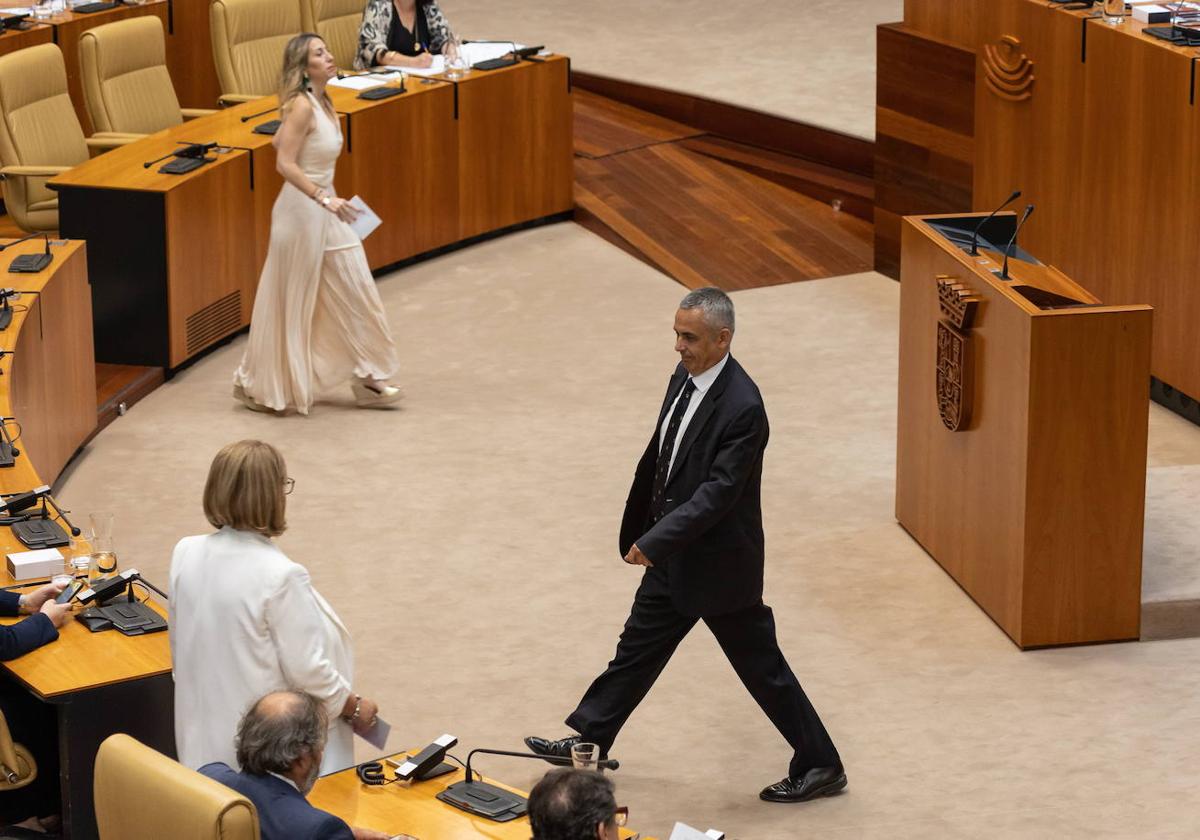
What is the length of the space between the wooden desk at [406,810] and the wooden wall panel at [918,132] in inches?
222

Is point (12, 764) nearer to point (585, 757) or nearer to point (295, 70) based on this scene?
point (585, 757)

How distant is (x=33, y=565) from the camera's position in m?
4.74

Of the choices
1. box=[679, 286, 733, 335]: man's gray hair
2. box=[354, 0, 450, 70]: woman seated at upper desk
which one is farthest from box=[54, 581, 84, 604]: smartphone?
box=[354, 0, 450, 70]: woman seated at upper desk

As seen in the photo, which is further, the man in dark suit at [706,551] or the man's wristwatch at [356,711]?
the man in dark suit at [706,551]

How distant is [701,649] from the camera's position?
5750 mm

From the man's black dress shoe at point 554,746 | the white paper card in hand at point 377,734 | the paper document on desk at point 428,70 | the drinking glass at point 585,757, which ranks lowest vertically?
the man's black dress shoe at point 554,746

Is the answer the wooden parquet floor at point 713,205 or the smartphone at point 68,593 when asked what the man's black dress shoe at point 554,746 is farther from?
the wooden parquet floor at point 713,205

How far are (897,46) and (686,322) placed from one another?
Result: 5051 millimetres

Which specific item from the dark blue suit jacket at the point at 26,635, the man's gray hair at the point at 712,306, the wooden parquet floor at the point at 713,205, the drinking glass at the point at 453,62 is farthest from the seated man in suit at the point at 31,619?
the drinking glass at the point at 453,62

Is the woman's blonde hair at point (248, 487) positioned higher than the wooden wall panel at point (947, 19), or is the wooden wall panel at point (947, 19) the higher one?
the wooden wall panel at point (947, 19)

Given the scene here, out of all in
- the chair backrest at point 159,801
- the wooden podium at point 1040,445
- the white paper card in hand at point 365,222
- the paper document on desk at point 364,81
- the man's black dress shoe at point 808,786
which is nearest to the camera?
the chair backrest at point 159,801

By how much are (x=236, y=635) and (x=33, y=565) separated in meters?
1.17

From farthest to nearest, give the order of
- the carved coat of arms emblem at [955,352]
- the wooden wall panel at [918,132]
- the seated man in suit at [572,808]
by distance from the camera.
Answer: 1. the wooden wall panel at [918,132]
2. the carved coat of arms emblem at [955,352]
3. the seated man in suit at [572,808]

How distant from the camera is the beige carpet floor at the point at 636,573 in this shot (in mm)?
4938
